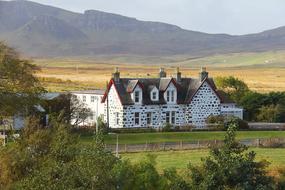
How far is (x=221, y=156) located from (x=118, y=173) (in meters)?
4.68

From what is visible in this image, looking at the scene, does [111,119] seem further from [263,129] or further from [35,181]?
[35,181]

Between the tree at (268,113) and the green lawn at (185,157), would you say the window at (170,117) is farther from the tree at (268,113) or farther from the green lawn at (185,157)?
the green lawn at (185,157)

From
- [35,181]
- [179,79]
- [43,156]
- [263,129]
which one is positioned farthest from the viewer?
[179,79]

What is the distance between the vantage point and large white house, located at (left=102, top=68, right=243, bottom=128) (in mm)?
65625

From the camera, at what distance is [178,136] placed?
58.9 meters

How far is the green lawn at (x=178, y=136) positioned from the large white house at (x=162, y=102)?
201 inches

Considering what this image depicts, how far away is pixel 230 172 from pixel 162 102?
138 feet

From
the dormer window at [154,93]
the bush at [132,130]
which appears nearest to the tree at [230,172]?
the bush at [132,130]

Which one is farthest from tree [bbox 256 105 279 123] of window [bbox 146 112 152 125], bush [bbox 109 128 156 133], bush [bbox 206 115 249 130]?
bush [bbox 109 128 156 133]

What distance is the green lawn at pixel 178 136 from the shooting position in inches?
2156

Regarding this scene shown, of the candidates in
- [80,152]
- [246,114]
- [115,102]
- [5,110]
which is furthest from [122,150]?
[246,114]

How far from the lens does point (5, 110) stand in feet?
163

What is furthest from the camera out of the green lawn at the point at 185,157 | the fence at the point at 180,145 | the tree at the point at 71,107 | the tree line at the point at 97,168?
the tree at the point at 71,107

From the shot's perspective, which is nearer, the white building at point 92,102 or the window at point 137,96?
the window at point 137,96
